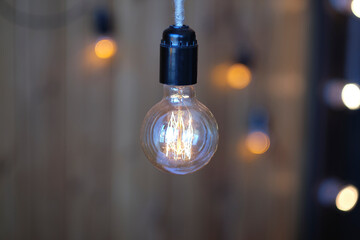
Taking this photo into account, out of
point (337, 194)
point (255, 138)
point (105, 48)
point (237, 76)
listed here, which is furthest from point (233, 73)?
point (337, 194)

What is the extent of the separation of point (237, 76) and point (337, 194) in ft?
2.10

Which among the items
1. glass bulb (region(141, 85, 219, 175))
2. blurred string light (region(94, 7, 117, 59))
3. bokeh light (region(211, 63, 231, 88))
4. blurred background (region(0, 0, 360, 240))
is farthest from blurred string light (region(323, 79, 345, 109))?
glass bulb (region(141, 85, 219, 175))

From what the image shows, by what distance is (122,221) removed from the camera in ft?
7.92

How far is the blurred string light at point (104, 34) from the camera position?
7.32 ft

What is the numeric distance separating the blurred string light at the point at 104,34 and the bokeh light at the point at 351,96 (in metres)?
0.94

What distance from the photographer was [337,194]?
7.64 ft

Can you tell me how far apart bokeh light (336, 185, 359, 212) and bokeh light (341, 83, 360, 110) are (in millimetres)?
324

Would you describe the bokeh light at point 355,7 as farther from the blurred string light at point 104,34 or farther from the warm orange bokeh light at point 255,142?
the blurred string light at point 104,34

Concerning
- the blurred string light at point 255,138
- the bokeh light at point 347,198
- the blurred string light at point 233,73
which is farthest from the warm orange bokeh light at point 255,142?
the bokeh light at point 347,198

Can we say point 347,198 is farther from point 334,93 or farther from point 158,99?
point 158,99

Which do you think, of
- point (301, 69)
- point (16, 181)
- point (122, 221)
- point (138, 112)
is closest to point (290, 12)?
point (301, 69)

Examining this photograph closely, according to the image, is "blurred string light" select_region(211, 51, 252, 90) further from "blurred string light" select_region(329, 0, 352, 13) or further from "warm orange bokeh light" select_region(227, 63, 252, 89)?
"blurred string light" select_region(329, 0, 352, 13)

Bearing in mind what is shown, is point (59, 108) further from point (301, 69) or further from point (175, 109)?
point (175, 109)

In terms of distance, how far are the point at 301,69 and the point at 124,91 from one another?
78 centimetres
